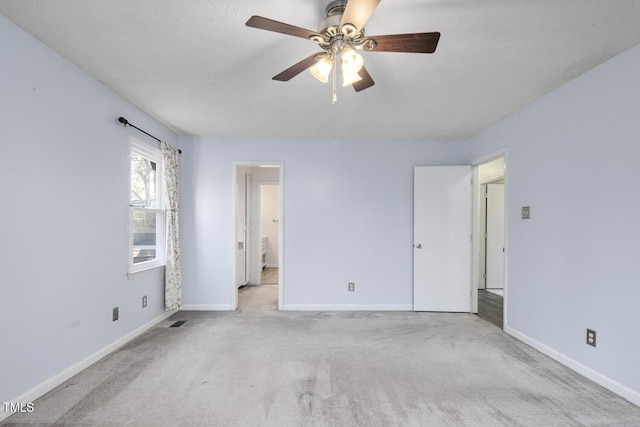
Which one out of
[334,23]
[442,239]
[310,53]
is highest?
[310,53]

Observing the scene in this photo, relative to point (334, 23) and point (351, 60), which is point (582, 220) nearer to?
point (351, 60)

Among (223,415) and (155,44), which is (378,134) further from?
(223,415)

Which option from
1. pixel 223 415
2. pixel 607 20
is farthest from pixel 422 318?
pixel 607 20

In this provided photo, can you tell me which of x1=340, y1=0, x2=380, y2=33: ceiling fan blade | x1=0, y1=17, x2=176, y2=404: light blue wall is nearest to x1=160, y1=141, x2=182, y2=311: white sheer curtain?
x1=0, y1=17, x2=176, y2=404: light blue wall

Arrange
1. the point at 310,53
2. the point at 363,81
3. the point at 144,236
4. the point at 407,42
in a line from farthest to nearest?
the point at 144,236
the point at 310,53
the point at 363,81
the point at 407,42

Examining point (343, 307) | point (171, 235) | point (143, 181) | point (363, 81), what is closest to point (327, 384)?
point (343, 307)

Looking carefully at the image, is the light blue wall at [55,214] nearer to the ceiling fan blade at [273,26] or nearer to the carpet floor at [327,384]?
the carpet floor at [327,384]

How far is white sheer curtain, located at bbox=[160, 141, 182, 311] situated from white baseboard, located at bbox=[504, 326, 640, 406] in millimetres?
3929

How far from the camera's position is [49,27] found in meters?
1.88

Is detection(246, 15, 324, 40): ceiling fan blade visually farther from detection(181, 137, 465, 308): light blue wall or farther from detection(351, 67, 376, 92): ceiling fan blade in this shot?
detection(181, 137, 465, 308): light blue wall

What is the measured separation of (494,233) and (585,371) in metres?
3.24

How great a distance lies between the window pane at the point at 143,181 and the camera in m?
3.28

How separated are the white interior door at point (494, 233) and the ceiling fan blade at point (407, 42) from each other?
450cm

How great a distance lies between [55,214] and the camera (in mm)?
2172
